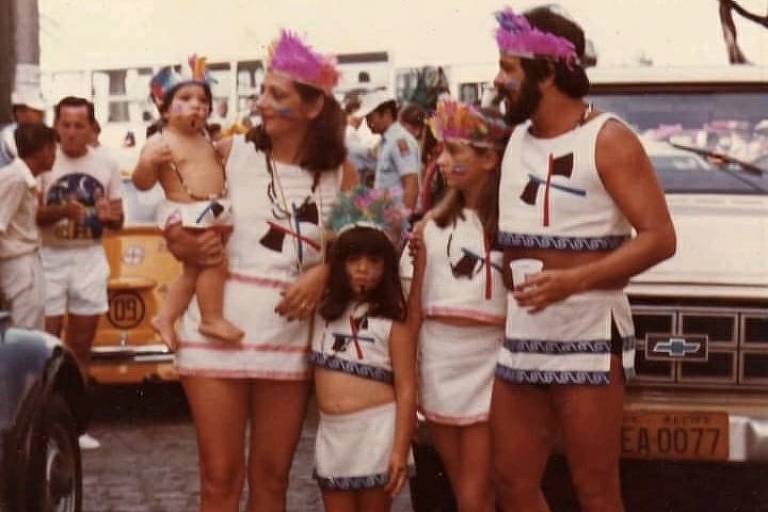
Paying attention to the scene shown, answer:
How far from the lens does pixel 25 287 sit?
822 centimetres

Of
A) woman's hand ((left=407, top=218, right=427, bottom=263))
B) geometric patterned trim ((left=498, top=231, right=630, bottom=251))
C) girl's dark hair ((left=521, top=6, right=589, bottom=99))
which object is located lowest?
woman's hand ((left=407, top=218, right=427, bottom=263))

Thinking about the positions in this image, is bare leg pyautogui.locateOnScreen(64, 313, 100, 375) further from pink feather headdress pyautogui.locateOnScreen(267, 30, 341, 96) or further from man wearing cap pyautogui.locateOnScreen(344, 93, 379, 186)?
pink feather headdress pyautogui.locateOnScreen(267, 30, 341, 96)

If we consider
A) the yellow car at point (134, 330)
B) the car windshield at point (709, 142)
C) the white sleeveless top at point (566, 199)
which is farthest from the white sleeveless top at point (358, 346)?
the yellow car at point (134, 330)

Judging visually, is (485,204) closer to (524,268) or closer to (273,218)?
(524,268)

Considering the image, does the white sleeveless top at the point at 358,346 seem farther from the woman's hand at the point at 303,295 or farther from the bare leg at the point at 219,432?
the bare leg at the point at 219,432

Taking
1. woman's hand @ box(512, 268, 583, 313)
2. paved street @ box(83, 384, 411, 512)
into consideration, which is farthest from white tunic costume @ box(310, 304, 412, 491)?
paved street @ box(83, 384, 411, 512)

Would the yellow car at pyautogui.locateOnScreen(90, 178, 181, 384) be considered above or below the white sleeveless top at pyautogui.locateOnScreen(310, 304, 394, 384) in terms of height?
below

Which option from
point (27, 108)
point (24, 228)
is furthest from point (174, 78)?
point (27, 108)

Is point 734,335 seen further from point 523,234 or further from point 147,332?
point 147,332

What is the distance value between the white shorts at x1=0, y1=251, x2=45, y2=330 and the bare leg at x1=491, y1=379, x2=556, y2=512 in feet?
13.1

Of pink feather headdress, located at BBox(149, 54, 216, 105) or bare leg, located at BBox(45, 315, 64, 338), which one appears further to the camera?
bare leg, located at BBox(45, 315, 64, 338)

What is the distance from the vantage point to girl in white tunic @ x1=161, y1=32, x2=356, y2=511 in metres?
4.94

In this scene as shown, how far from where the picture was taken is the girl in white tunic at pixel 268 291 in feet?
16.2

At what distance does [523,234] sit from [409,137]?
7657 mm
